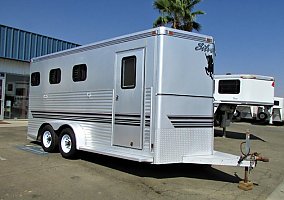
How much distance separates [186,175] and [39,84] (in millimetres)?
5715

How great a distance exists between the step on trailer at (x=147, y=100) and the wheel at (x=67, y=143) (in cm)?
3

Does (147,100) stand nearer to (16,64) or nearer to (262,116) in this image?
(16,64)

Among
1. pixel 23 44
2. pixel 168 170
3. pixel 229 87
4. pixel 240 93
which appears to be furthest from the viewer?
pixel 23 44

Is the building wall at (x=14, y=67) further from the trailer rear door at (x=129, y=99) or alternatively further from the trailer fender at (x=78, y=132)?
the trailer rear door at (x=129, y=99)

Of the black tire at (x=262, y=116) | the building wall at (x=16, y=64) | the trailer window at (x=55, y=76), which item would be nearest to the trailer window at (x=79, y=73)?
the trailer window at (x=55, y=76)

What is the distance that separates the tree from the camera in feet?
68.9

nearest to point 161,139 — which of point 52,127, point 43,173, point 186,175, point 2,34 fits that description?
point 186,175

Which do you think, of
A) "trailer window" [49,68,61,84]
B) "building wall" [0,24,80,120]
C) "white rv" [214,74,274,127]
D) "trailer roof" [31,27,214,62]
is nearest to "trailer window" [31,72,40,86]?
"trailer window" [49,68,61,84]

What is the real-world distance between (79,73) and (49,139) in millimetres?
2280

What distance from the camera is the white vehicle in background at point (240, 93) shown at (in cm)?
1593

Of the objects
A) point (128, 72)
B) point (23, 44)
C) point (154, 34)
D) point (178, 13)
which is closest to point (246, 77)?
point (178, 13)

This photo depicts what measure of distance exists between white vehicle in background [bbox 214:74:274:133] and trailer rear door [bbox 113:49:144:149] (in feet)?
30.4

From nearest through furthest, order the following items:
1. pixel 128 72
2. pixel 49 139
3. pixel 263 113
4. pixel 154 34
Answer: pixel 154 34
pixel 128 72
pixel 49 139
pixel 263 113

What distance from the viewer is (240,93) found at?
15953 mm
